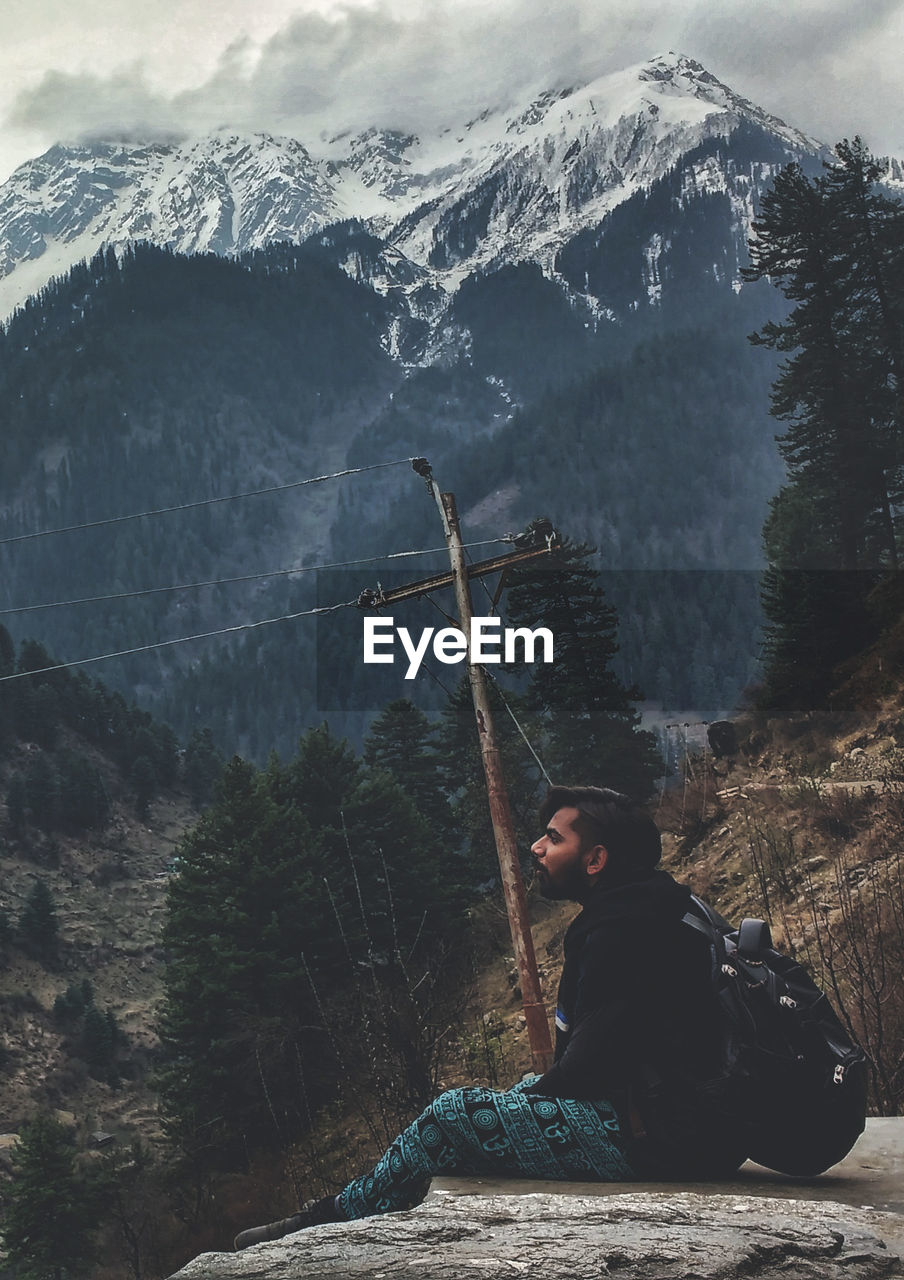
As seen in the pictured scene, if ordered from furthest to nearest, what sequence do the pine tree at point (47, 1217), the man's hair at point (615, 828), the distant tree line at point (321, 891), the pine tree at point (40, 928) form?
the pine tree at point (40, 928) < the pine tree at point (47, 1217) < the distant tree line at point (321, 891) < the man's hair at point (615, 828)

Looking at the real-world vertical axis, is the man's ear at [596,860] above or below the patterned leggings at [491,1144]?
above

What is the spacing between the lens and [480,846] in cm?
3959

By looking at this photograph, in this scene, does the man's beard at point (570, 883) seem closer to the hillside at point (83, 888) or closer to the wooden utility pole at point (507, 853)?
the wooden utility pole at point (507, 853)

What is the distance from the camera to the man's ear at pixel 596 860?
685 cm

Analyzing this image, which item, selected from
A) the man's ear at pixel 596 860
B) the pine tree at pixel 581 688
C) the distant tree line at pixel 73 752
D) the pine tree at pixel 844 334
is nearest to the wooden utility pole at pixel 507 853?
the man's ear at pixel 596 860

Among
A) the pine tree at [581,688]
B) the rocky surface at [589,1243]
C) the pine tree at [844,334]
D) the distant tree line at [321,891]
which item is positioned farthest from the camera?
the pine tree at [844,334]

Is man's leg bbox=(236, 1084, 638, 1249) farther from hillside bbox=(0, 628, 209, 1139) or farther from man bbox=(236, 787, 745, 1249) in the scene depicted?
hillside bbox=(0, 628, 209, 1139)

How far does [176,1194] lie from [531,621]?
55.3 feet

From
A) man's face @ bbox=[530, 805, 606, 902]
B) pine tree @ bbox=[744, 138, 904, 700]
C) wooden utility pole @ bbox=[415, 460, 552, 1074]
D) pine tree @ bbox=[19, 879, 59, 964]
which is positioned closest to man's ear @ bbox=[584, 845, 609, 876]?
man's face @ bbox=[530, 805, 606, 902]

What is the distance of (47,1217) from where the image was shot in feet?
107

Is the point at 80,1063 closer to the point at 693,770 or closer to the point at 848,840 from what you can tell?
the point at 693,770

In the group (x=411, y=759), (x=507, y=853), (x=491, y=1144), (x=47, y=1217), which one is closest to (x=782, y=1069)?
(x=491, y=1144)

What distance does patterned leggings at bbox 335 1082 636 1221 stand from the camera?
5.99 meters

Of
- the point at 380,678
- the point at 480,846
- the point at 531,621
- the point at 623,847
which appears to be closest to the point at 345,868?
the point at 480,846
